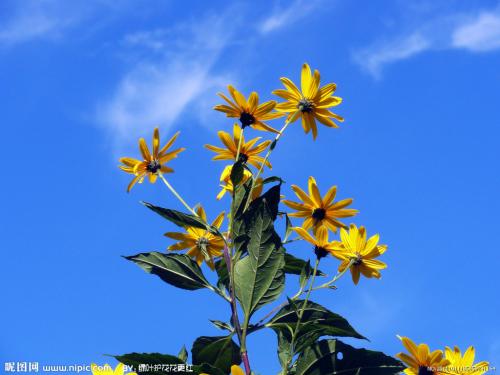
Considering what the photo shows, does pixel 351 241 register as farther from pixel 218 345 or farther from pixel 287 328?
pixel 218 345

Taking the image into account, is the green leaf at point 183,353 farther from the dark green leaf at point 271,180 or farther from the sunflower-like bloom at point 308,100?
the sunflower-like bloom at point 308,100

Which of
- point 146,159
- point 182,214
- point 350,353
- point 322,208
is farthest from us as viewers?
point 146,159

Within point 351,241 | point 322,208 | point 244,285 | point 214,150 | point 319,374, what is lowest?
point 319,374

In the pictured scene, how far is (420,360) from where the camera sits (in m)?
2.96

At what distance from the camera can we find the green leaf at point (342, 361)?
2.69 m

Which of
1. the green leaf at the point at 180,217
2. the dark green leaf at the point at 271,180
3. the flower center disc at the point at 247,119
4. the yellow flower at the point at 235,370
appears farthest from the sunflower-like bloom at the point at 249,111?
the yellow flower at the point at 235,370

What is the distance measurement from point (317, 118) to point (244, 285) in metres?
1.14

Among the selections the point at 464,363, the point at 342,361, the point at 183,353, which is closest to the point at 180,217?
the point at 183,353

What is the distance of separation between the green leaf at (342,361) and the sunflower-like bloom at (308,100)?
1.26 meters

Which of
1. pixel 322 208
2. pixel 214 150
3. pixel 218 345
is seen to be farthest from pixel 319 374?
pixel 214 150

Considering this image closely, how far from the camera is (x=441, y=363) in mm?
2953

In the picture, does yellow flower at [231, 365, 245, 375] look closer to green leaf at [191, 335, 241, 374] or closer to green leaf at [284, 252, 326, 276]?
green leaf at [191, 335, 241, 374]

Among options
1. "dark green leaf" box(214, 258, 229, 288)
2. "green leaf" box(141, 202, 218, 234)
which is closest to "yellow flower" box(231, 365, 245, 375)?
"dark green leaf" box(214, 258, 229, 288)

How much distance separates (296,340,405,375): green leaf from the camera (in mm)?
2693
